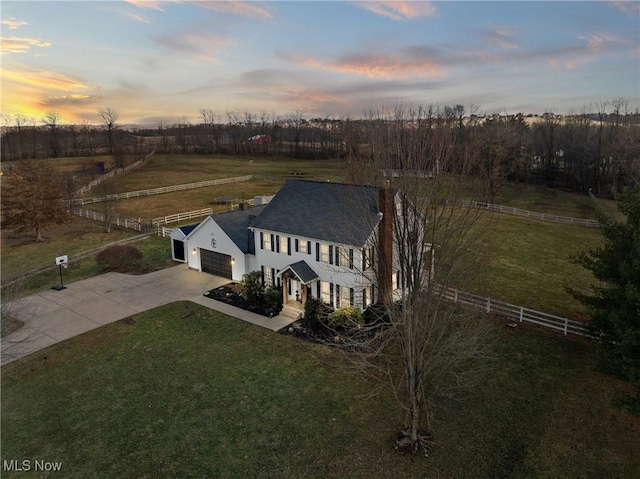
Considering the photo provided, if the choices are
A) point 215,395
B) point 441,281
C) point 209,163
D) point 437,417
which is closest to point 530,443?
point 437,417

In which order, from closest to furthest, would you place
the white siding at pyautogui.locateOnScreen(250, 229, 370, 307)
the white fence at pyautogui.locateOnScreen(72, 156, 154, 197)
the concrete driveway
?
the concrete driveway < the white siding at pyautogui.locateOnScreen(250, 229, 370, 307) < the white fence at pyautogui.locateOnScreen(72, 156, 154, 197)

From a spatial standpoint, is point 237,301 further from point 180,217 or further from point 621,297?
point 180,217

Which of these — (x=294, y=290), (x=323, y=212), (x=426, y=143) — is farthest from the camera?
(x=294, y=290)

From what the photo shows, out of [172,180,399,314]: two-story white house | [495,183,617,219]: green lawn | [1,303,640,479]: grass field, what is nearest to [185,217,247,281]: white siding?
[172,180,399,314]: two-story white house

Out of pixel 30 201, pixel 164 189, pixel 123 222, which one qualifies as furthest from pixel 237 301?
pixel 164 189

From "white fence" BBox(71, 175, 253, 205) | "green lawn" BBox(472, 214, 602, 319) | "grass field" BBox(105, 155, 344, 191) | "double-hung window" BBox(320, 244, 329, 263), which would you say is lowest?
"green lawn" BBox(472, 214, 602, 319)

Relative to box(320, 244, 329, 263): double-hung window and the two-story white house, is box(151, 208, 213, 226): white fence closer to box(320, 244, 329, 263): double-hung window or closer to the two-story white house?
the two-story white house
